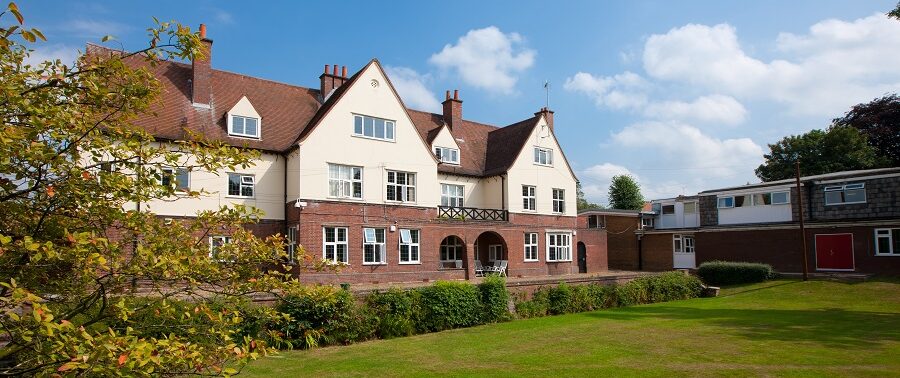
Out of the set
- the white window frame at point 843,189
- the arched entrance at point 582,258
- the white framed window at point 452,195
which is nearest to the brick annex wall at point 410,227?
the white framed window at point 452,195

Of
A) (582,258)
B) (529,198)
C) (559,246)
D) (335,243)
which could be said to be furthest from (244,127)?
(582,258)

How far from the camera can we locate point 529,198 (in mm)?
34625

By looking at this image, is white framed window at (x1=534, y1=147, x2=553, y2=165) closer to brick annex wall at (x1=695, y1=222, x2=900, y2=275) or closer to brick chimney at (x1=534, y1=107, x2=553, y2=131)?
brick chimney at (x1=534, y1=107, x2=553, y2=131)

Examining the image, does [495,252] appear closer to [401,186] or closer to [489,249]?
[489,249]

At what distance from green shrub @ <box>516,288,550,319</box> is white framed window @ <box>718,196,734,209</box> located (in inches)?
761

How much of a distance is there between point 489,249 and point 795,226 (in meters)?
17.3

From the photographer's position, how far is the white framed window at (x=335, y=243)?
25.8m

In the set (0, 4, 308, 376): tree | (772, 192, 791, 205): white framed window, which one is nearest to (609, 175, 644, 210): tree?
(772, 192, 791, 205): white framed window

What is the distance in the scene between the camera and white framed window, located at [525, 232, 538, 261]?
33.9 m

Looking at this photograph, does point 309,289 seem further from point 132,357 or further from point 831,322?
point 831,322

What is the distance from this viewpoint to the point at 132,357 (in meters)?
3.50

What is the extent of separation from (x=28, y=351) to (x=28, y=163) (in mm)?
1660

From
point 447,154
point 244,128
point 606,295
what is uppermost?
point 244,128

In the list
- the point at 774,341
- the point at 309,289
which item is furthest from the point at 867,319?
the point at 309,289
